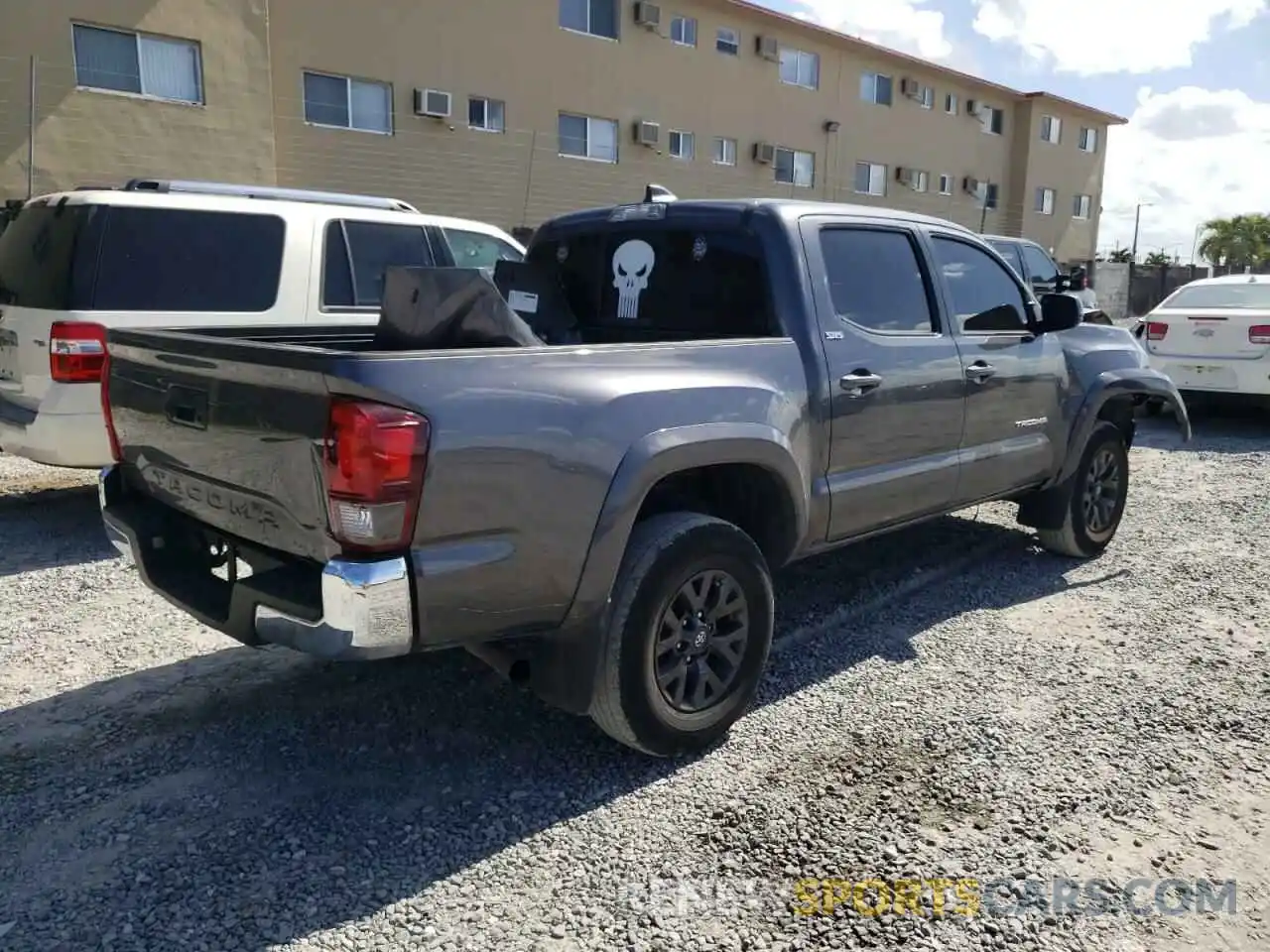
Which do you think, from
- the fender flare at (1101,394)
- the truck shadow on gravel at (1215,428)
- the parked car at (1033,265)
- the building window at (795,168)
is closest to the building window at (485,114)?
the building window at (795,168)

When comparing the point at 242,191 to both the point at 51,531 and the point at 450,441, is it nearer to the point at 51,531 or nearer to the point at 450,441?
the point at 51,531

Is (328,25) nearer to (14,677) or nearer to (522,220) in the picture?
(522,220)

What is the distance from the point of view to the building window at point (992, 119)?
98.3ft

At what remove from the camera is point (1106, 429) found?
5746mm

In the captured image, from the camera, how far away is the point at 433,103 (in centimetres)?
1653

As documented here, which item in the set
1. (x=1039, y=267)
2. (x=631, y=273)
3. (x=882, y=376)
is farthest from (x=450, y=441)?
(x=1039, y=267)

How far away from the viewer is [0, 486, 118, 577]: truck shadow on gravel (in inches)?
215

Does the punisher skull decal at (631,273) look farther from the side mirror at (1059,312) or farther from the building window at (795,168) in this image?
the building window at (795,168)

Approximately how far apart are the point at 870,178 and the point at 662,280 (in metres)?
24.0

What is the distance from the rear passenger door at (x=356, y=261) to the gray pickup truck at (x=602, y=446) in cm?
210

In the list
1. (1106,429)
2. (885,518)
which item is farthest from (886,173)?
(885,518)

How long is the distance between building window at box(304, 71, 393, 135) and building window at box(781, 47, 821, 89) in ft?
35.6

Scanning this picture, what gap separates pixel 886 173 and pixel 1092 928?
87.2 feet

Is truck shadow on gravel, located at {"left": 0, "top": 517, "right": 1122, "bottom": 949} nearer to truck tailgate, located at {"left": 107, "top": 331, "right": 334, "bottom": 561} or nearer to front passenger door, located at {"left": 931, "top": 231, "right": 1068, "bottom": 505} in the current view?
truck tailgate, located at {"left": 107, "top": 331, "right": 334, "bottom": 561}
